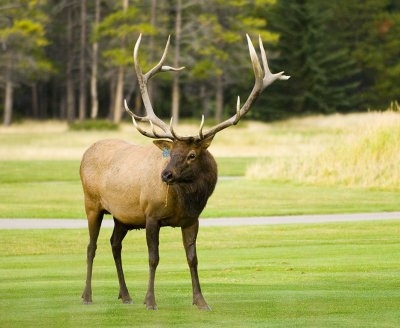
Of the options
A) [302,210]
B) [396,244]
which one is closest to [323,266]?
[396,244]

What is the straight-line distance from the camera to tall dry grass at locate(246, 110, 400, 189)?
91.5 feet

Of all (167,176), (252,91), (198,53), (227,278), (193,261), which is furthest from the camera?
(198,53)

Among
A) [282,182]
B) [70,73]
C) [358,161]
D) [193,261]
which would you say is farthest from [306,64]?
[193,261]

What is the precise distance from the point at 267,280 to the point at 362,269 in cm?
157

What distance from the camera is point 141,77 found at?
10.6m

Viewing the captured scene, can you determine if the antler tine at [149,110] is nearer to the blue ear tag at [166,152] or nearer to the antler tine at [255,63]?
the blue ear tag at [166,152]

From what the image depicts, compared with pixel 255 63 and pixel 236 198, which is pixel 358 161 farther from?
pixel 255 63

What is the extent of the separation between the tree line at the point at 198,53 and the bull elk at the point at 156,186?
5138 centimetres

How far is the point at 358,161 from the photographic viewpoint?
2834 centimetres

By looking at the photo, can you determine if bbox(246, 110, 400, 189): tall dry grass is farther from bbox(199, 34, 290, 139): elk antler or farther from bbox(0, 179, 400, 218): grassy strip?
bbox(199, 34, 290, 139): elk antler

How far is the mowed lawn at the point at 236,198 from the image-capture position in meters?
22.1

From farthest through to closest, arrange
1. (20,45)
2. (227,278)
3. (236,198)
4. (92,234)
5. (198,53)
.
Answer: (198,53) → (20,45) → (236,198) → (227,278) → (92,234)

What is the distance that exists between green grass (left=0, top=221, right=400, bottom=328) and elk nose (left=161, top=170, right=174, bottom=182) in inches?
48.8

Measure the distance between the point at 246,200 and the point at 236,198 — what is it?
0.49 m
